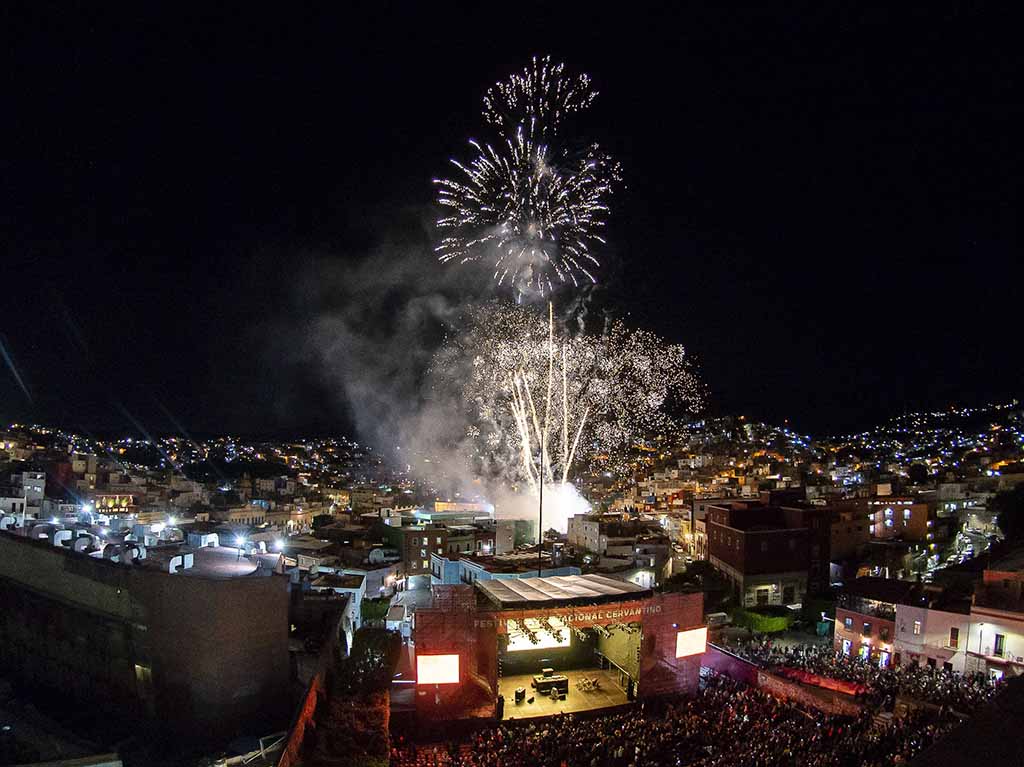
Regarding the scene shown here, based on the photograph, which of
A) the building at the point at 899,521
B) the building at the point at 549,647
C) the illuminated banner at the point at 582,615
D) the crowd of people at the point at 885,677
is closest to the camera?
the crowd of people at the point at 885,677

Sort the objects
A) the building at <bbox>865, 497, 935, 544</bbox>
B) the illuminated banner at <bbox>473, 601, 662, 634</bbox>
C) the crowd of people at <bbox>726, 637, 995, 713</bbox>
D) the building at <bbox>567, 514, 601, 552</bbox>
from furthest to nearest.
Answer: the building at <bbox>865, 497, 935, 544</bbox> → the building at <bbox>567, 514, 601, 552</bbox> → the illuminated banner at <bbox>473, 601, 662, 634</bbox> → the crowd of people at <bbox>726, 637, 995, 713</bbox>

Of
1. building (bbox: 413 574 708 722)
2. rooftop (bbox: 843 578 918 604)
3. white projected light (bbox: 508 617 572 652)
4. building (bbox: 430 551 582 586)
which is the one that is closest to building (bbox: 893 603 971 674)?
rooftop (bbox: 843 578 918 604)

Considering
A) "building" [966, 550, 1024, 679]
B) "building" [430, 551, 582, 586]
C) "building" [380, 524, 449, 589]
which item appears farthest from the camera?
"building" [380, 524, 449, 589]

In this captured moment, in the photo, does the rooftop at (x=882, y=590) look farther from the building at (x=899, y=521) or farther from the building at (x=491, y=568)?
the building at (x=899, y=521)

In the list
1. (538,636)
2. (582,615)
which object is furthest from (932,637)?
(538,636)

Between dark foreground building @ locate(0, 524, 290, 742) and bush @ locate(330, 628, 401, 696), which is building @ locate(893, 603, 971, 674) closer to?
bush @ locate(330, 628, 401, 696)

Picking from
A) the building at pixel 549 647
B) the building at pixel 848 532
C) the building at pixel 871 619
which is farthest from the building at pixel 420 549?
the building at pixel 848 532
